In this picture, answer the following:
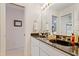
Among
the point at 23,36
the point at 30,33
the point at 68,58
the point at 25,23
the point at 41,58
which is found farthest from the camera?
the point at 23,36

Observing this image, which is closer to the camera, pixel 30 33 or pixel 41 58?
pixel 41 58

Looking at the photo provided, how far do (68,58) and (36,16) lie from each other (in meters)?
1.67

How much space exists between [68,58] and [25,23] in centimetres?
154

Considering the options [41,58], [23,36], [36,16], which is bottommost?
[41,58]

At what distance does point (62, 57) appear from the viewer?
1576 millimetres

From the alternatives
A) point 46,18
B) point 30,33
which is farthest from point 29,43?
point 46,18

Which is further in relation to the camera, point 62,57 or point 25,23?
point 25,23

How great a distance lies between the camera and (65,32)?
7.75ft

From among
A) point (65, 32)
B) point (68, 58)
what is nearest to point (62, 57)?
Answer: point (68, 58)

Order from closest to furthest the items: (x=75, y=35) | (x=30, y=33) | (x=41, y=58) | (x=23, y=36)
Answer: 1. (x=41, y=58)
2. (x=75, y=35)
3. (x=30, y=33)
4. (x=23, y=36)

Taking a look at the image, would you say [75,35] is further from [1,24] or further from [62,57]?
[1,24]

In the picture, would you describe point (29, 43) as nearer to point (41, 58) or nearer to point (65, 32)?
point (65, 32)

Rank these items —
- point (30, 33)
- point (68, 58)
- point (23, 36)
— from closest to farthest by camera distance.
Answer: point (68, 58) < point (30, 33) < point (23, 36)

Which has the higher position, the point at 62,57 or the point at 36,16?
the point at 36,16
